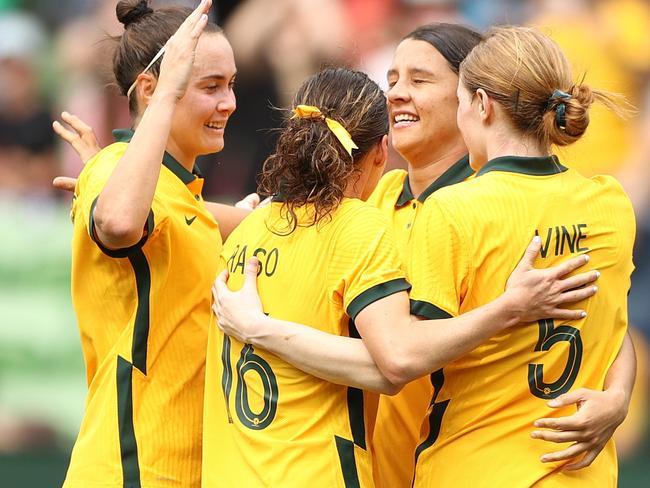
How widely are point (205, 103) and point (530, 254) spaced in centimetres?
Answer: 130

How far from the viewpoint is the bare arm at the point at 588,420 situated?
333cm

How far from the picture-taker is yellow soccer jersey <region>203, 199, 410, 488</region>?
3.29m

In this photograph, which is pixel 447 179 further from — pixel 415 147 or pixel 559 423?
pixel 559 423

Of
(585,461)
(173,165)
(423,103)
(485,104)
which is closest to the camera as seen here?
(585,461)

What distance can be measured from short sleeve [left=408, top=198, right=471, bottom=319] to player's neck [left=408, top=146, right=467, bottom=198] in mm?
835

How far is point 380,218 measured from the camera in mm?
3398

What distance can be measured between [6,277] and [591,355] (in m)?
5.60

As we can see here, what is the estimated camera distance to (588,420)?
11.1 feet

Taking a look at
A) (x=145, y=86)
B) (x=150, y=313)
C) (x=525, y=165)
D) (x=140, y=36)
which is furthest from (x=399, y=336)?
(x=140, y=36)

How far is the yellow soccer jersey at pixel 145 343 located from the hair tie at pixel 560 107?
3.91ft

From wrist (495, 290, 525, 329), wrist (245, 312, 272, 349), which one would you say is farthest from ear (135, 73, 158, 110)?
wrist (495, 290, 525, 329)

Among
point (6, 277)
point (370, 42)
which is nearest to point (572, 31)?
point (370, 42)

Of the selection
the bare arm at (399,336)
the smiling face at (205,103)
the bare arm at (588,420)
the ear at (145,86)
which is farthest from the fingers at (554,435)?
the ear at (145,86)

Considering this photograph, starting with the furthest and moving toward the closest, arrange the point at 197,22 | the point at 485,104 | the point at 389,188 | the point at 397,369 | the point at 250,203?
the point at 250,203 < the point at 389,188 < the point at 197,22 < the point at 485,104 < the point at 397,369
